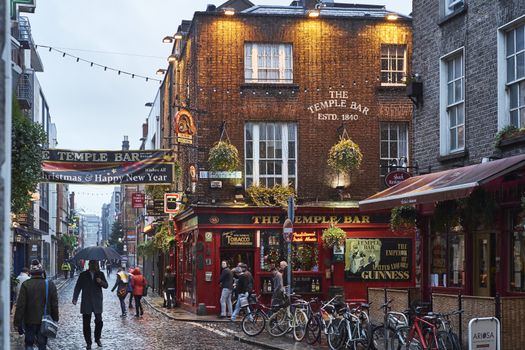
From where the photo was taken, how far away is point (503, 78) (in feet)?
52.8

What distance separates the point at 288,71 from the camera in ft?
103

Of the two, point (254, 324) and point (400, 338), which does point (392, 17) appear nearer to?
point (254, 324)

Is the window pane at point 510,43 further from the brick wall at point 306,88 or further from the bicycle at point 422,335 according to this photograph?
the brick wall at point 306,88

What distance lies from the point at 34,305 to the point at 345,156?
716 inches

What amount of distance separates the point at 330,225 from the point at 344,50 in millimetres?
6468

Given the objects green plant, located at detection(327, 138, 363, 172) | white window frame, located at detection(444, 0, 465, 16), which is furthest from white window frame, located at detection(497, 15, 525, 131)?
green plant, located at detection(327, 138, 363, 172)

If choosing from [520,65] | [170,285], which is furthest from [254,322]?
[170,285]

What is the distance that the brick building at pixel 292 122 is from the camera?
101 feet

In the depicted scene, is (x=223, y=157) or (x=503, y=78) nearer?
(x=503, y=78)

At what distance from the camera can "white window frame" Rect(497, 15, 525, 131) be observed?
1597 centimetres

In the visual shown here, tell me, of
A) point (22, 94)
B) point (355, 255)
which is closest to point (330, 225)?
point (355, 255)

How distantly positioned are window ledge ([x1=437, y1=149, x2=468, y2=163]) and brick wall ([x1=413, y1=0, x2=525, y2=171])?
0.06 metres

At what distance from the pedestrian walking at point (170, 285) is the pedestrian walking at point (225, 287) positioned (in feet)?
17.1

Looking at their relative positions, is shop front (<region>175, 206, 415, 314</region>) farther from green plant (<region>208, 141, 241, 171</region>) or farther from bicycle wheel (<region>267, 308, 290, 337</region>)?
bicycle wheel (<region>267, 308, 290, 337</region>)
